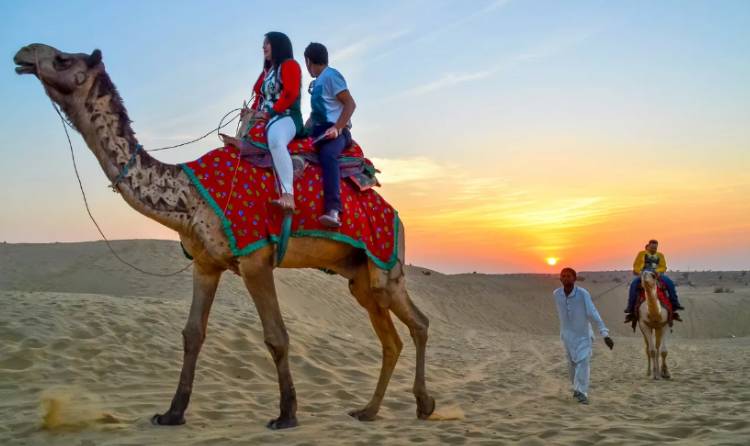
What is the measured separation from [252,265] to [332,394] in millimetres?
3331

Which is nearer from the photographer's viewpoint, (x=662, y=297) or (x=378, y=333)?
(x=378, y=333)

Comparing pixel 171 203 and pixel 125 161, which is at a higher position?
pixel 125 161

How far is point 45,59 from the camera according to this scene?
212 inches

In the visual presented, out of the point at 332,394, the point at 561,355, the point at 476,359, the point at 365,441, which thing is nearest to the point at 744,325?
the point at 561,355

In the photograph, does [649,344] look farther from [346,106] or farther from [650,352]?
[346,106]

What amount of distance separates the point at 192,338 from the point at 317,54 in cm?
296

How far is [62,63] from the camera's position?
18.1 ft

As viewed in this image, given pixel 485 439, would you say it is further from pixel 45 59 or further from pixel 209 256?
pixel 45 59

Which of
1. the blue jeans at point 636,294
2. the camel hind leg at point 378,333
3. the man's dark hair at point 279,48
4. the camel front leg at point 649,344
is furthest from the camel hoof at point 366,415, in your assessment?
the blue jeans at point 636,294

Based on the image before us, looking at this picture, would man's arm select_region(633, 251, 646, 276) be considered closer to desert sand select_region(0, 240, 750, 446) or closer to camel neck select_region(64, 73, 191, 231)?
desert sand select_region(0, 240, 750, 446)

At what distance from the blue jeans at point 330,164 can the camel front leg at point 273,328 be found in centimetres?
82

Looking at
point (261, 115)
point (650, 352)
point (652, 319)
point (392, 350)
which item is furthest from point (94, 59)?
point (652, 319)

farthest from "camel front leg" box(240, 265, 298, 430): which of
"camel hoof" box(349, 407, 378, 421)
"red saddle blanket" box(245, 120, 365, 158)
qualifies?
"red saddle blanket" box(245, 120, 365, 158)

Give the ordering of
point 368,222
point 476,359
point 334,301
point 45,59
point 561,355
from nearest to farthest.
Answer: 1. point 45,59
2. point 368,222
3. point 476,359
4. point 561,355
5. point 334,301
